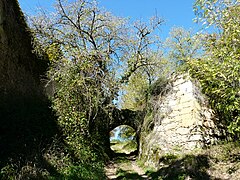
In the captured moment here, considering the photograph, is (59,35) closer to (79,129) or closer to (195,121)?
(79,129)

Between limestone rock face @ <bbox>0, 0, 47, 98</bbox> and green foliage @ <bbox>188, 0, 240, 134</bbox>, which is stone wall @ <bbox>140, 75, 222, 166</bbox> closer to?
green foliage @ <bbox>188, 0, 240, 134</bbox>

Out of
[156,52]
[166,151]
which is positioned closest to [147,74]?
[156,52]

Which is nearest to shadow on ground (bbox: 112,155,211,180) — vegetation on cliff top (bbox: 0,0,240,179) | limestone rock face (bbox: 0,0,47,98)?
vegetation on cliff top (bbox: 0,0,240,179)

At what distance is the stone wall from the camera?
10109mm

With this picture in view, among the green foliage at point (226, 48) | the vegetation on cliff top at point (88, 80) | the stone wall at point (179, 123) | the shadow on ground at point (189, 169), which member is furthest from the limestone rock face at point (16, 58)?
the green foliage at point (226, 48)

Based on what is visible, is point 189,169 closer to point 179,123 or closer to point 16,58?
point 179,123

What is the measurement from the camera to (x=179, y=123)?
1077 cm

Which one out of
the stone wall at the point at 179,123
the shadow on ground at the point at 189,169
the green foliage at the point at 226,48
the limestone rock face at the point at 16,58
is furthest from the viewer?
the stone wall at the point at 179,123

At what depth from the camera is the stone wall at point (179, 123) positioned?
33.2ft

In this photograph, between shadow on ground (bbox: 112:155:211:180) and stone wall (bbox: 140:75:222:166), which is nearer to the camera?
shadow on ground (bbox: 112:155:211:180)

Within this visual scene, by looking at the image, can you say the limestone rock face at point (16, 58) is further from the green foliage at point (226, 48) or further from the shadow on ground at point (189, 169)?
the green foliage at point (226, 48)

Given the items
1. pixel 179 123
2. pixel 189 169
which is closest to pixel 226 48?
pixel 189 169

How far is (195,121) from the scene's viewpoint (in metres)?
10.3

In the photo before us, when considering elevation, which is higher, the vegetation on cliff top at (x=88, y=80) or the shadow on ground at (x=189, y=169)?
the vegetation on cliff top at (x=88, y=80)
